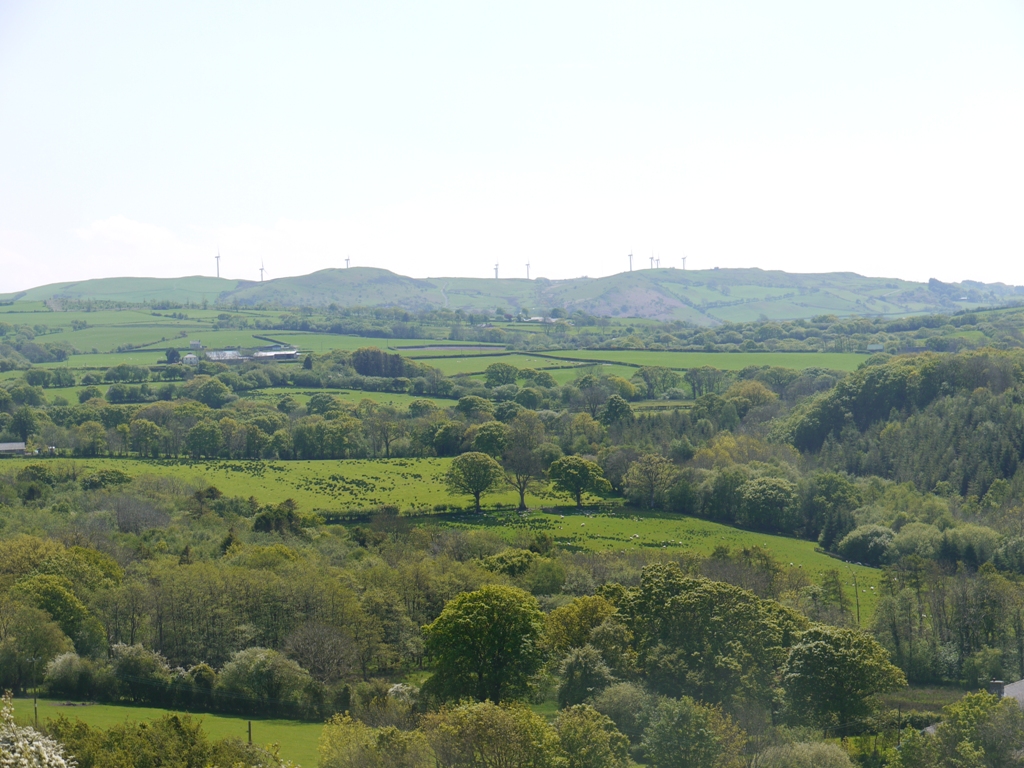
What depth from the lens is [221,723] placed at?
3931 cm

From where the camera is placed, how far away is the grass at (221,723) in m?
36.7

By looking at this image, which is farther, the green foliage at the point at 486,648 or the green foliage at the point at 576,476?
the green foliage at the point at 576,476

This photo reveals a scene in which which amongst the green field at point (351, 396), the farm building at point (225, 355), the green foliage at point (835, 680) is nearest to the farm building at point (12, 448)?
the green field at point (351, 396)

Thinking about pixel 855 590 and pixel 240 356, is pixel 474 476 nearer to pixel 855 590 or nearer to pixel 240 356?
pixel 855 590

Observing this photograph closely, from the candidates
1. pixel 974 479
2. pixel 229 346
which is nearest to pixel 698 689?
pixel 974 479

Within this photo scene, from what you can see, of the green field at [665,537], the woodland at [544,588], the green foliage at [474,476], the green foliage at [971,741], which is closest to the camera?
the green foliage at [971,741]

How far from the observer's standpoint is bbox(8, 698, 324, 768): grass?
36.7 metres

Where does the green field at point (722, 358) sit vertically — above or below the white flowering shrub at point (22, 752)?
below

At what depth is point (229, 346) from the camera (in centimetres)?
19412

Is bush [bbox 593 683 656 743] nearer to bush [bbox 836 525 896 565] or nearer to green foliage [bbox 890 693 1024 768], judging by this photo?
green foliage [bbox 890 693 1024 768]

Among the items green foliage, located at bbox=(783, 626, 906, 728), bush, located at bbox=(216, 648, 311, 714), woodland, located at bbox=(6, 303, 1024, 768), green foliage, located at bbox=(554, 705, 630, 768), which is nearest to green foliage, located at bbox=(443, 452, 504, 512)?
woodland, located at bbox=(6, 303, 1024, 768)

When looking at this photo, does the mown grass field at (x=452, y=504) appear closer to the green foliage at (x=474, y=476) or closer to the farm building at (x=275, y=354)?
the green foliage at (x=474, y=476)

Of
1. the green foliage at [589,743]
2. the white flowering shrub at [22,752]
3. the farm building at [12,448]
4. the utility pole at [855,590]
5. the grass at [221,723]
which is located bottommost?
the utility pole at [855,590]

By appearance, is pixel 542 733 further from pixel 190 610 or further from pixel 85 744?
pixel 190 610
